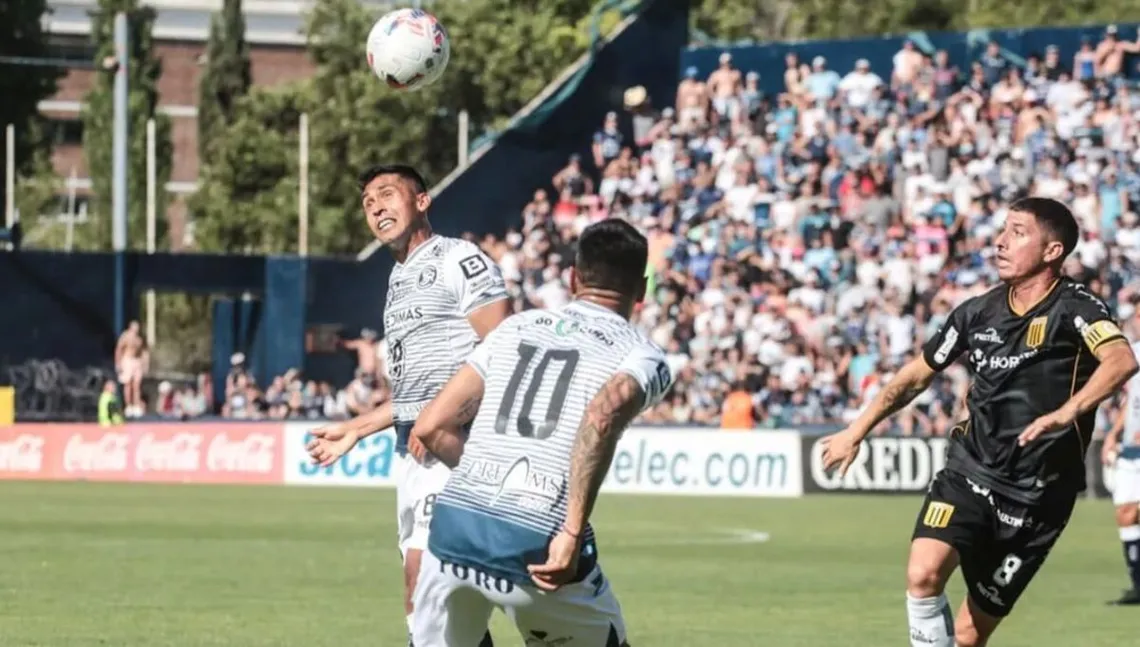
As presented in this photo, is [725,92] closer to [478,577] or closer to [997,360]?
[997,360]

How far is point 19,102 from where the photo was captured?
68000 mm

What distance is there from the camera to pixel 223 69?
77.8 m

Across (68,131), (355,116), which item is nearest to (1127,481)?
(355,116)

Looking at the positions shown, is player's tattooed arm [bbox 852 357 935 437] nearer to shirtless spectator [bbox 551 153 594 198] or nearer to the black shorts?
the black shorts

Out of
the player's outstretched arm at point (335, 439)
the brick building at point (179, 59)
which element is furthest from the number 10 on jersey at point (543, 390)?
the brick building at point (179, 59)

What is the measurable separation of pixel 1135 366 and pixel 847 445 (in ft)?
4.08

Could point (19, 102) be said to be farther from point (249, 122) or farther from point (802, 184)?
point (802, 184)

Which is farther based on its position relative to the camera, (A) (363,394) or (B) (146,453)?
(A) (363,394)

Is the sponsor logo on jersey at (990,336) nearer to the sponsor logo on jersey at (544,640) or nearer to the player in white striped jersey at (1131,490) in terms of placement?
the sponsor logo on jersey at (544,640)

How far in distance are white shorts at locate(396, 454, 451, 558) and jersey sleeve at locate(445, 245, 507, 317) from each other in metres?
0.68

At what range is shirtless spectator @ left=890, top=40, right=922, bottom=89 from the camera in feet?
127

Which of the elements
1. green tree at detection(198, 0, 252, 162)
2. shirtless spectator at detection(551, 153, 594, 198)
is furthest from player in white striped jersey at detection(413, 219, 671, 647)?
green tree at detection(198, 0, 252, 162)

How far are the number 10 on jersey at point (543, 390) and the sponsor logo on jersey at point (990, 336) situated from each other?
3475mm

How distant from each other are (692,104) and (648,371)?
3496 centimetres
